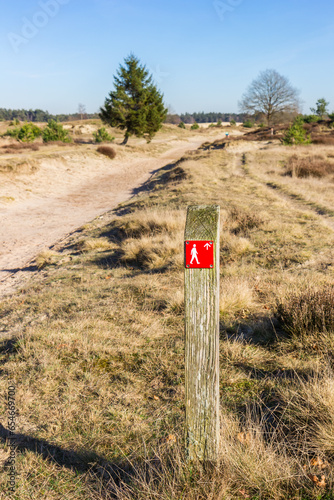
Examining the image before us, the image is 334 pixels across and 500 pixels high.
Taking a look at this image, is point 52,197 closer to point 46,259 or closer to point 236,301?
point 46,259

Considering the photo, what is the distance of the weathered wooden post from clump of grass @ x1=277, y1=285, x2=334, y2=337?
2003 millimetres

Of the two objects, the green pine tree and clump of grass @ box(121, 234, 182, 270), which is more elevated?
the green pine tree

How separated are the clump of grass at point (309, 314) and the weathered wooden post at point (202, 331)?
2003mm

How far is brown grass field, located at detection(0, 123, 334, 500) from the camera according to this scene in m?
2.01

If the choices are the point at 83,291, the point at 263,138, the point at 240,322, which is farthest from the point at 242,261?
the point at 263,138

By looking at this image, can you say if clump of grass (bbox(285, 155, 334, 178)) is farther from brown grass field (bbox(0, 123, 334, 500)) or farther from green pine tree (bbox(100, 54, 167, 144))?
green pine tree (bbox(100, 54, 167, 144))

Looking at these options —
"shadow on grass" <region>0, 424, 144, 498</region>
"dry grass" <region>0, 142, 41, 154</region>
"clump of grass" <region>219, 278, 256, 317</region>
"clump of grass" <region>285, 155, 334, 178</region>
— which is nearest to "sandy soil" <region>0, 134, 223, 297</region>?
"dry grass" <region>0, 142, 41, 154</region>

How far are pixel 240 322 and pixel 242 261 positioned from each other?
2152 mm

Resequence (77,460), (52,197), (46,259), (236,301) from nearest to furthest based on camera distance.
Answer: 1. (77,460)
2. (236,301)
3. (46,259)
4. (52,197)

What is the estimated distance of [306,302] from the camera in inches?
148

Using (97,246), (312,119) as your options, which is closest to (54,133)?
(97,246)

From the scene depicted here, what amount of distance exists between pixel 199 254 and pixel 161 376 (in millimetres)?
1839

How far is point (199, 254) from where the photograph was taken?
1.80 meters

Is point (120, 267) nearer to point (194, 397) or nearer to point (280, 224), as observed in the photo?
point (280, 224)
